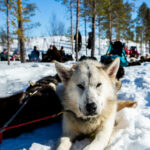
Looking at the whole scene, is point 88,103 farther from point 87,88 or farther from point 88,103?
point 87,88

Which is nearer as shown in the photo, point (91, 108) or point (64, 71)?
point (91, 108)

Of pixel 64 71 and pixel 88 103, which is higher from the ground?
pixel 64 71

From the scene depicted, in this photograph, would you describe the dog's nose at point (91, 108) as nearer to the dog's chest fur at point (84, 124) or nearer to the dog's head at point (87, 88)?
the dog's head at point (87, 88)

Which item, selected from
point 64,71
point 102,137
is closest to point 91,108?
point 102,137

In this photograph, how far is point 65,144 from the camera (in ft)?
5.54

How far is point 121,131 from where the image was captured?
2.03 metres

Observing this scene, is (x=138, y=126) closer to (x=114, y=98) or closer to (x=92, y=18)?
(x=114, y=98)

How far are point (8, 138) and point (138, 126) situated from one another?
1.78m

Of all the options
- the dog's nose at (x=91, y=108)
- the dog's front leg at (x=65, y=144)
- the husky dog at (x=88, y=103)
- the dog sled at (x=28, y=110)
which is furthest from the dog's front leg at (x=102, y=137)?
the dog sled at (x=28, y=110)

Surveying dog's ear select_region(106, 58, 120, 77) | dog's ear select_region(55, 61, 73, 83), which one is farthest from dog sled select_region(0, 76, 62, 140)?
dog's ear select_region(106, 58, 120, 77)

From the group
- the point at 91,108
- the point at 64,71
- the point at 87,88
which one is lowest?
the point at 91,108

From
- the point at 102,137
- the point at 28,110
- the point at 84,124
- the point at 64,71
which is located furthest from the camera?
the point at 28,110

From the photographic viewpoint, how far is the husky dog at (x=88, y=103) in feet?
5.51

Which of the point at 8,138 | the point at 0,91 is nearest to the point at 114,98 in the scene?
the point at 8,138
